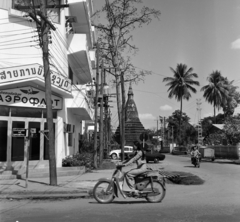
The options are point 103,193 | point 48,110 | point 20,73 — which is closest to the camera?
point 103,193

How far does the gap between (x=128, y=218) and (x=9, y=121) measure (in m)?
10.1

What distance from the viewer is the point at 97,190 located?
329 inches

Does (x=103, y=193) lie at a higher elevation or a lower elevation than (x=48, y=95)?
lower

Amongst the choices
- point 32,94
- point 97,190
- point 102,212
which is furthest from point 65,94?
point 102,212

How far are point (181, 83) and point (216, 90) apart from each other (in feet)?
19.3

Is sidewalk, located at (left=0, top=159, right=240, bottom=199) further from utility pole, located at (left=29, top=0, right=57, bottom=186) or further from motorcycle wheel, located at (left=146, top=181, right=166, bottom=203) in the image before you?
motorcycle wheel, located at (left=146, top=181, right=166, bottom=203)

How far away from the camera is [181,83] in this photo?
52562 millimetres

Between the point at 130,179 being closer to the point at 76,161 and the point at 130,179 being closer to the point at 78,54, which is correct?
the point at 76,161

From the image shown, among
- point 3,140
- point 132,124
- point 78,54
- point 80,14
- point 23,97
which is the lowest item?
point 3,140

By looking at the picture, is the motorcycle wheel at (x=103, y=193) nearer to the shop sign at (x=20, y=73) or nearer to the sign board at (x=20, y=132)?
the sign board at (x=20, y=132)

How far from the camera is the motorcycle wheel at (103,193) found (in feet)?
27.2

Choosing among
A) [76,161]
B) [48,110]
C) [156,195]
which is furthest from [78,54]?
[156,195]

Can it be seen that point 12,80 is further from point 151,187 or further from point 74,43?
point 151,187

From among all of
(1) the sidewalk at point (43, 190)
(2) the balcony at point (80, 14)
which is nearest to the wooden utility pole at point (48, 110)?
(1) the sidewalk at point (43, 190)
